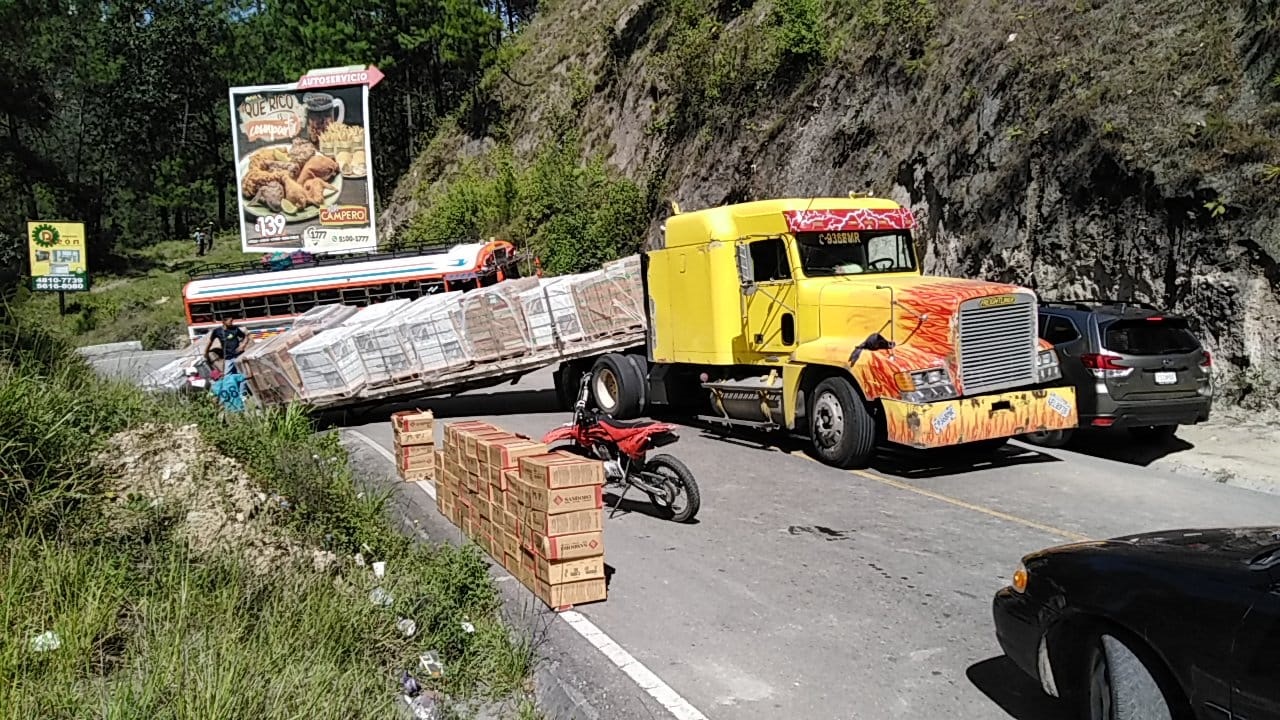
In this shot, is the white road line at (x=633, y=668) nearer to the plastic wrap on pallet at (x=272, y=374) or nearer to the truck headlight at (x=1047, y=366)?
the truck headlight at (x=1047, y=366)

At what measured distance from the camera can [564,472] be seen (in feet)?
19.4

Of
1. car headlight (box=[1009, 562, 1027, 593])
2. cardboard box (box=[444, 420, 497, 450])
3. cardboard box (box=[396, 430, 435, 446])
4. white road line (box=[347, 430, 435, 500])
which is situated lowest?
white road line (box=[347, 430, 435, 500])

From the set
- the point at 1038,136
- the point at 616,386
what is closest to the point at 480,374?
the point at 616,386

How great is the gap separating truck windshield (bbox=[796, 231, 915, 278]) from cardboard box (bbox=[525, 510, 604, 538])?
622 cm

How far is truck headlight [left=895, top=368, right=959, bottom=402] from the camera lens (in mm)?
9406

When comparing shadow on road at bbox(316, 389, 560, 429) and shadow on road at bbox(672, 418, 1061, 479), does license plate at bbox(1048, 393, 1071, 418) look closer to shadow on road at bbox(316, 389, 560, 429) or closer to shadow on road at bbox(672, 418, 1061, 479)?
shadow on road at bbox(672, 418, 1061, 479)

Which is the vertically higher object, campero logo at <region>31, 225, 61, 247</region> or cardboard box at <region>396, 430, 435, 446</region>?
campero logo at <region>31, 225, 61, 247</region>

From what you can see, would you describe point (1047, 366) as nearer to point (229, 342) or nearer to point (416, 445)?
point (416, 445)

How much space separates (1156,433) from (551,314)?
28.3ft

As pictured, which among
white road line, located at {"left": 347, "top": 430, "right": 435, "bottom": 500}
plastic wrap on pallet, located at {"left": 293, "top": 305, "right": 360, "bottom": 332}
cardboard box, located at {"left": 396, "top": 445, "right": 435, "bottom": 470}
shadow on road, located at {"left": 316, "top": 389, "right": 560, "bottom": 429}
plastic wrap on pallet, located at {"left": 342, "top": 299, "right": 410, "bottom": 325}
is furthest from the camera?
plastic wrap on pallet, located at {"left": 293, "top": 305, "right": 360, "bottom": 332}

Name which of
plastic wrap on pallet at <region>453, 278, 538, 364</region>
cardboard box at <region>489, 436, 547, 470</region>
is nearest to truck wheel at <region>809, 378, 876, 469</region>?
cardboard box at <region>489, 436, 547, 470</region>

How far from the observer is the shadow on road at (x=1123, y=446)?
1102 cm

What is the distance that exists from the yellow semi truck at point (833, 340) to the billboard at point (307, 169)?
23.5 m

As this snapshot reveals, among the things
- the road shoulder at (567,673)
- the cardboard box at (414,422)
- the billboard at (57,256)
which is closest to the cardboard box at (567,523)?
the road shoulder at (567,673)
